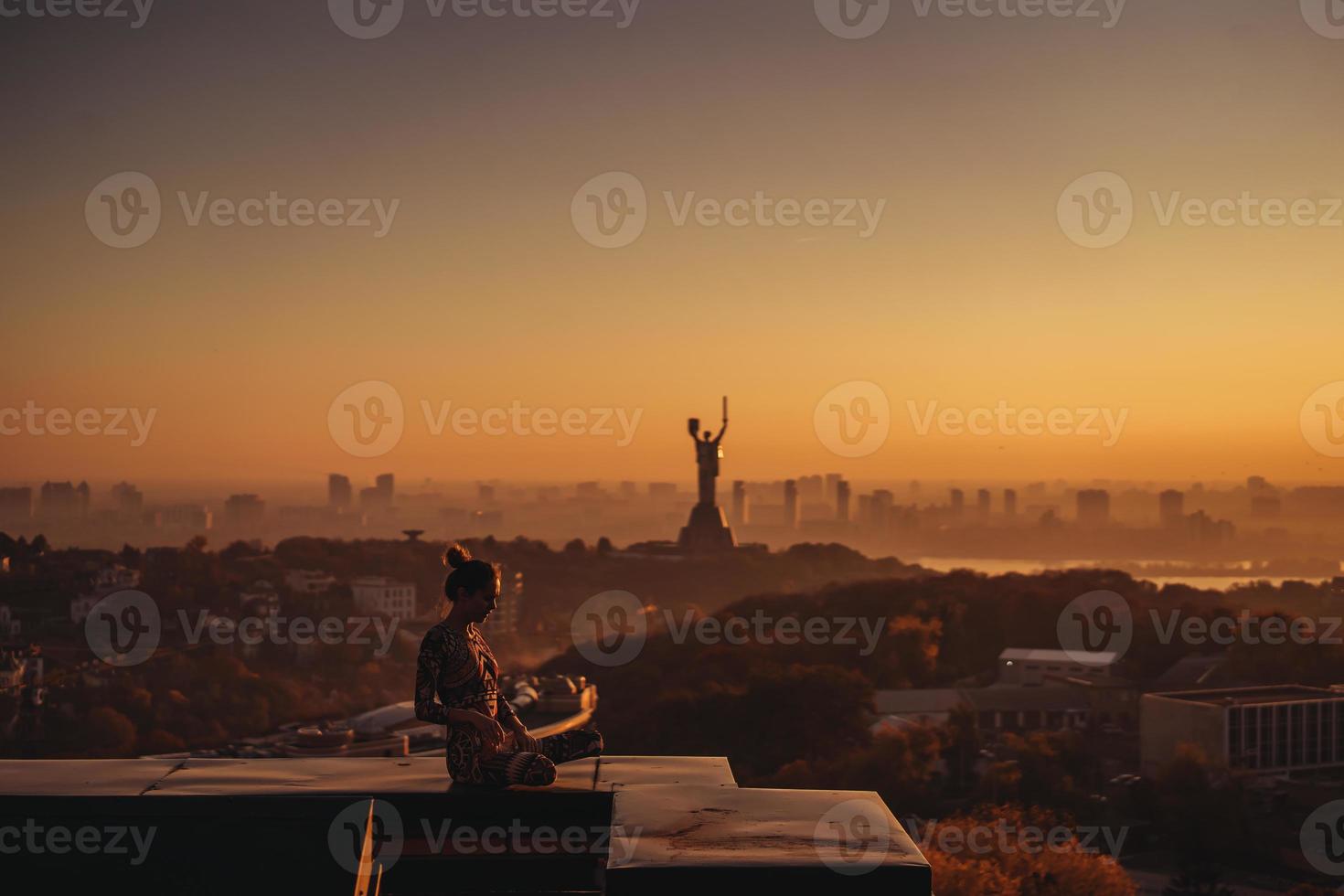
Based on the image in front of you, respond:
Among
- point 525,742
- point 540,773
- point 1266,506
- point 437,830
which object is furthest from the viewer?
point 1266,506

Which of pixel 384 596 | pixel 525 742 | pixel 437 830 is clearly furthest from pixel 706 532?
pixel 437 830

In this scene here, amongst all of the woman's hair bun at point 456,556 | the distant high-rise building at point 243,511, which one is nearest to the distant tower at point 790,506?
the distant high-rise building at point 243,511

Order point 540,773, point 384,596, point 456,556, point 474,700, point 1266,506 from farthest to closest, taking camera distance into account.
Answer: point 1266,506
point 384,596
point 456,556
point 474,700
point 540,773

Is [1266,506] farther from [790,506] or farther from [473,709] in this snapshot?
[473,709]

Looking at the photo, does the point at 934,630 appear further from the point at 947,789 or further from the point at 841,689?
the point at 947,789

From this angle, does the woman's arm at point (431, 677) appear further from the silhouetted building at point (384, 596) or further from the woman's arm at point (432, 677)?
the silhouetted building at point (384, 596)

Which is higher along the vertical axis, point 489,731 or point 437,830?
point 489,731

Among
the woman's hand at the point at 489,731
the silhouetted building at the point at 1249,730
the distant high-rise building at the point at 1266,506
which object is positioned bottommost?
the silhouetted building at the point at 1249,730
